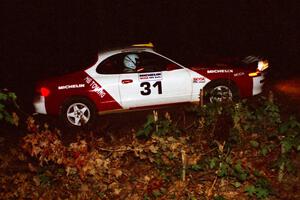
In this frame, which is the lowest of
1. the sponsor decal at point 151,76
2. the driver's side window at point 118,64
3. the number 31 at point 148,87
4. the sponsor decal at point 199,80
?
the number 31 at point 148,87

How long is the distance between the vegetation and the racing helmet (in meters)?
2.47

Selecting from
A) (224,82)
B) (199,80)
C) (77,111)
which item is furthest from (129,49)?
(224,82)

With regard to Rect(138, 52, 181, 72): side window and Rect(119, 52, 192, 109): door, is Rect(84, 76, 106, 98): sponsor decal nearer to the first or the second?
Rect(119, 52, 192, 109): door

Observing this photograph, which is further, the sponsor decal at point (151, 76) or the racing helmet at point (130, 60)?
the racing helmet at point (130, 60)

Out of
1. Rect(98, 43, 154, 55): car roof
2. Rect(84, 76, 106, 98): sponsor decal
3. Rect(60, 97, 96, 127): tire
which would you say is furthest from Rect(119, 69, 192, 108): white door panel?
Rect(60, 97, 96, 127): tire

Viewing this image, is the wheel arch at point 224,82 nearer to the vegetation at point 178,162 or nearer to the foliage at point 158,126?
the vegetation at point 178,162

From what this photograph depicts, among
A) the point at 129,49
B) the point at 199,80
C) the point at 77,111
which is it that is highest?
the point at 129,49

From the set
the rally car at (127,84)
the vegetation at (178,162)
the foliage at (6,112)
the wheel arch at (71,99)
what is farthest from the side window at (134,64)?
the foliage at (6,112)

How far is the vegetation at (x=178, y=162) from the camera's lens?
526 cm

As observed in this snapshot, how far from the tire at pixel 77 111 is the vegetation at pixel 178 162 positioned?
233 cm

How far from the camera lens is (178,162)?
557 cm

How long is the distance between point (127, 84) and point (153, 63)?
0.65 meters

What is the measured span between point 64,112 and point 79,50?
8409mm

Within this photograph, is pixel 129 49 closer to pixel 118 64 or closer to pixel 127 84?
pixel 118 64
